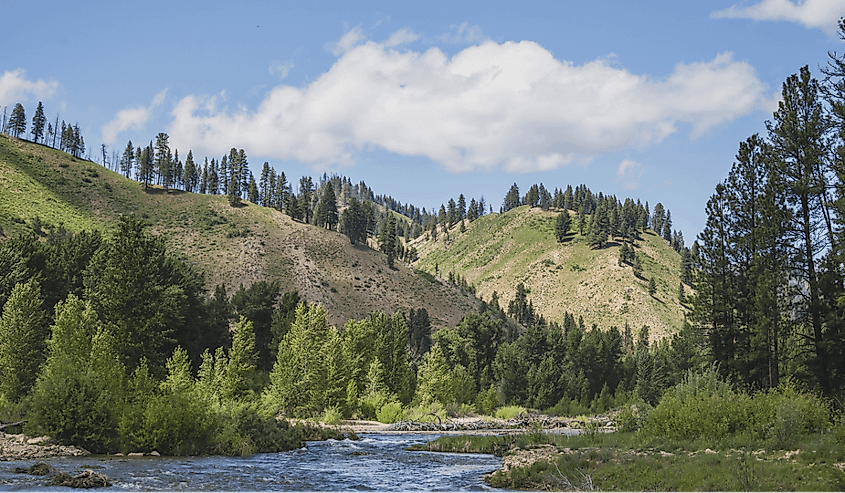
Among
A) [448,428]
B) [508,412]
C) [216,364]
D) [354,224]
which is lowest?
[508,412]

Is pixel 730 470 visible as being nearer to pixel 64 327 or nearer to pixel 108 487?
pixel 108 487

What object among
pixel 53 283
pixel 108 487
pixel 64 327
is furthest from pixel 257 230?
pixel 108 487

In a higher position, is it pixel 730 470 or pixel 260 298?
pixel 260 298

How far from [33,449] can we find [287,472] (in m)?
12.2

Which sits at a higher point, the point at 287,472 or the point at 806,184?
the point at 806,184

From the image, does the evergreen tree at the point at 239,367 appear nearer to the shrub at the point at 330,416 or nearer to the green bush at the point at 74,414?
the shrub at the point at 330,416

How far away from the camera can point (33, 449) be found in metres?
30.0

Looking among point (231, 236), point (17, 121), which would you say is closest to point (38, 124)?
point (17, 121)

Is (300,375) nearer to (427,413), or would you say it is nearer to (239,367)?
(239,367)

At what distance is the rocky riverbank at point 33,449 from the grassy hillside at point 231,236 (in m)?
115

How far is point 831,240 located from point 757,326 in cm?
760

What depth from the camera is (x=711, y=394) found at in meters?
33.9

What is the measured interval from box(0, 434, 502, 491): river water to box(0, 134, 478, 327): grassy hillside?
4460 inches

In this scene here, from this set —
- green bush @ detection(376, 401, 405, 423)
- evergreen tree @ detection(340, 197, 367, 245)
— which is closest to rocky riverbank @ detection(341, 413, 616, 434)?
green bush @ detection(376, 401, 405, 423)
